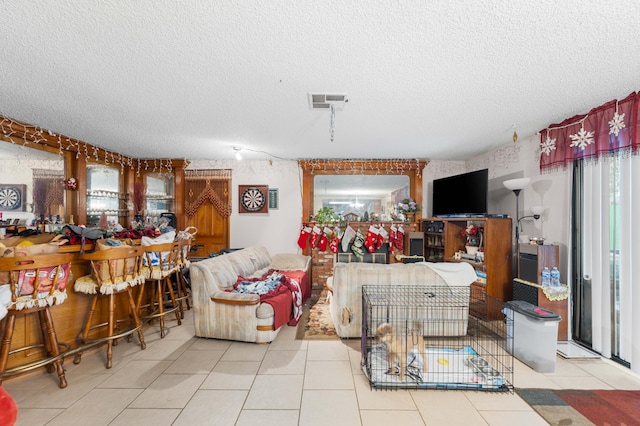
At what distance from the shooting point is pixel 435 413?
183 cm

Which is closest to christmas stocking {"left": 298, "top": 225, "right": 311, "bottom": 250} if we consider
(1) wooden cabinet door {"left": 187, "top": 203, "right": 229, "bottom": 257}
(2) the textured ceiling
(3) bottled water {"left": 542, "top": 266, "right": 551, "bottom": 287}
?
(1) wooden cabinet door {"left": 187, "top": 203, "right": 229, "bottom": 257}

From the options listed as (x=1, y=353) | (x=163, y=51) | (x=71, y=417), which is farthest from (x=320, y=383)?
(x=163, y=51)

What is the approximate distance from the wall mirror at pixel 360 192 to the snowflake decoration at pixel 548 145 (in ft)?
7.31

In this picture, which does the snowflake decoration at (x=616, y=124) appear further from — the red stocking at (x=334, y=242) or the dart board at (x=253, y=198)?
the dart board at (x=253, y=198)

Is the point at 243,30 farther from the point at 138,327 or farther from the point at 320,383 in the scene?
the point at 138,327

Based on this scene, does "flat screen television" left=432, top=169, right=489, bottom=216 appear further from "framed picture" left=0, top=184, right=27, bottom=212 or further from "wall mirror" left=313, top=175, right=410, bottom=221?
"framed picture" left=0, top=184, right=27, bottom=212

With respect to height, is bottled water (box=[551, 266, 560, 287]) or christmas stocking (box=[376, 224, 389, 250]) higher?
christmas stocking (box=[376, 224, 389, 250])

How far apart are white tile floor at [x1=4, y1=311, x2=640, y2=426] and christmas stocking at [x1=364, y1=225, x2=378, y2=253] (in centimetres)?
230

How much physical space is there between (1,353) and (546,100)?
4930 millimetres

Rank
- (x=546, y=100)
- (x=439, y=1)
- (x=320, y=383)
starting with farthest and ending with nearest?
(x=546, y=100)
(x=320, y=383)
(x=439, y=1)

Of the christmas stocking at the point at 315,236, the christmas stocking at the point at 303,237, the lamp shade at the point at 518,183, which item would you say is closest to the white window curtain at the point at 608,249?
the lamp shade at the point at 518,183

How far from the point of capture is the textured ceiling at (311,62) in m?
1.46

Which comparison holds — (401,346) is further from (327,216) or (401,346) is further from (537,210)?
(327,216)

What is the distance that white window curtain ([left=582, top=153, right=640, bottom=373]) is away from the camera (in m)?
2.39
